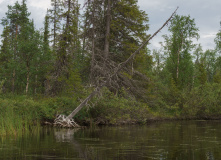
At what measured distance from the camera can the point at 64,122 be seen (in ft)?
55.3

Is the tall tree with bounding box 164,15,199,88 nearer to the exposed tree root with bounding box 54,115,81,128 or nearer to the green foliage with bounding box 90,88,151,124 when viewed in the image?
the green foliage with bounding box 90,88,151,124

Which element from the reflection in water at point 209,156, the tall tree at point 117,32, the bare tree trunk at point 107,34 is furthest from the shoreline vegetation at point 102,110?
the reflection in water at point 209,156

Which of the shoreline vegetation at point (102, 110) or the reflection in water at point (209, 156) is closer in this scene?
the reflection in water at point (209, 156)

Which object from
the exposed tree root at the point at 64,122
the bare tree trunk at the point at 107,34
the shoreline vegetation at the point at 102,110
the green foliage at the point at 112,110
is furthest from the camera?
the bare tree trunk at the point at 107,34

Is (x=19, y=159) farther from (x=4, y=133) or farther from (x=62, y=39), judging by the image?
(x=62, y=39)

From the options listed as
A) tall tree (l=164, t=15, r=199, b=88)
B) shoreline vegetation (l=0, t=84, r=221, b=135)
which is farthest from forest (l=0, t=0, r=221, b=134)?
tall tree (l=164, t=15, r=199, b=88)

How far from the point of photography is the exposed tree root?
655 inches

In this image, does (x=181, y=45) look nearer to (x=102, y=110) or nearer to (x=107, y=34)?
(x=107, y=34)

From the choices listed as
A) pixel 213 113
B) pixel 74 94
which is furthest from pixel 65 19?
pixel 213 113

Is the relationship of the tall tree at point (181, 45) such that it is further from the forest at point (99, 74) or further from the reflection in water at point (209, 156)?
the reflection in water at point (209, 156)

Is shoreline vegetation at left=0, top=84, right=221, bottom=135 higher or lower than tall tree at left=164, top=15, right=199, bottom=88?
lower

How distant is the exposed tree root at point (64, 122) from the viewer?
54.5ft

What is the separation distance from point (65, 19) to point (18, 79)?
10135 millimetres

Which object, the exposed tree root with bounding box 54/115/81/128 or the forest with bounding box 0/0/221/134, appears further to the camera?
the forest with bounding box 0/0/221/134
